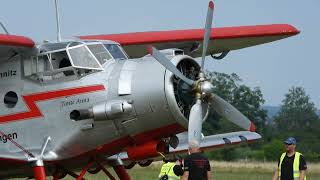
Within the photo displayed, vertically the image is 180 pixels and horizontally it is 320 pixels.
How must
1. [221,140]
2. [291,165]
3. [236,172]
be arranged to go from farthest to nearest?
[236,172], [221,140], [291,165]

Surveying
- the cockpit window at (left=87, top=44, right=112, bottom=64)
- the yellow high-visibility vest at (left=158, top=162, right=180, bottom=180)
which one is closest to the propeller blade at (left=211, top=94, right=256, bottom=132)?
the cockpit window at (left=87, top=44, right=112, bottom=64)

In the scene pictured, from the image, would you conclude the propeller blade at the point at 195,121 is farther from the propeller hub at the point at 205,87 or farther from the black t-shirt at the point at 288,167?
the black t-shirt at the point at 288,167

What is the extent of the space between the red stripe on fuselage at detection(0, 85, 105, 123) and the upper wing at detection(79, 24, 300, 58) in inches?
129

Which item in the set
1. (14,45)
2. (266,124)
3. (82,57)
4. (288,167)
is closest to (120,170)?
(82,57)

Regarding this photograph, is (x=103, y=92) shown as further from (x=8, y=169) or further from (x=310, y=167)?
(x=310, y=167)

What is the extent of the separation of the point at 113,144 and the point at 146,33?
4205mm

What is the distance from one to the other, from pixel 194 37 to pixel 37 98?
4.60 m

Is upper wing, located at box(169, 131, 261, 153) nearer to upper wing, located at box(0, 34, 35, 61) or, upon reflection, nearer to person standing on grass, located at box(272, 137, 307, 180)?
upper wing, located at box(0, 34, 35, 61)

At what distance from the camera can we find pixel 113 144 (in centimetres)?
1469

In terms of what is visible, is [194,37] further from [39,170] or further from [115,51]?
[39,170]

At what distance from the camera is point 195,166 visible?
12492mm

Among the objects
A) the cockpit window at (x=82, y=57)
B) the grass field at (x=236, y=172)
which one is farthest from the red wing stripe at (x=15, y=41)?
the grass field at (x=236, y=172)

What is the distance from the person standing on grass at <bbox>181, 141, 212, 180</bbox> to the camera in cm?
1249

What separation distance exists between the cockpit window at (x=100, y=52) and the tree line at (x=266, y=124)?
13.7 meters
